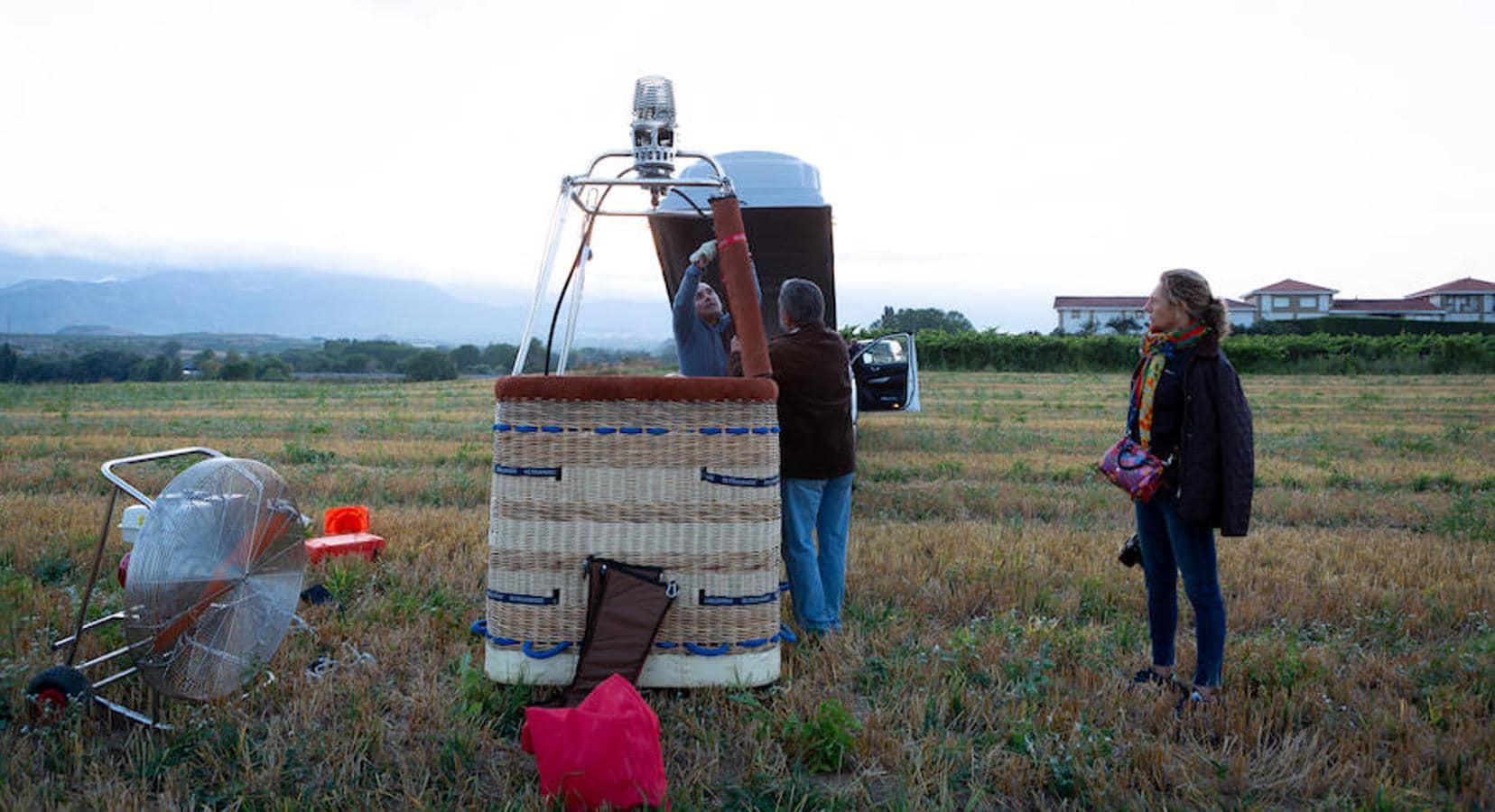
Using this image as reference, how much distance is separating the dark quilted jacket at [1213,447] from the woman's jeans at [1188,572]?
0.39ft

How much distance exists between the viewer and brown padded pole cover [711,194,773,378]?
14.2 feet

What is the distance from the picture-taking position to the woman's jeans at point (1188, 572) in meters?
4.14

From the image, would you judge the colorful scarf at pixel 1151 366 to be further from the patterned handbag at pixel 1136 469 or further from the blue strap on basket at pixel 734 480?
the blue strap on basket at pixel 734 480

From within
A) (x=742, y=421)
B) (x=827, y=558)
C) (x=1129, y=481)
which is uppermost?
(x=742, y=421)

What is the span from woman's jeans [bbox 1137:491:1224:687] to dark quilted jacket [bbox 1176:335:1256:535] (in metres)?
0.12

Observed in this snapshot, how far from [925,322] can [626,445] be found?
55205 mm

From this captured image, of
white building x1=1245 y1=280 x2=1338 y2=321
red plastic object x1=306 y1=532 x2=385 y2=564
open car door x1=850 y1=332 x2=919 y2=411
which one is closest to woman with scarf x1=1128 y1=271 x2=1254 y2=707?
red plastic object x1=306 y1=532 x2=385 y2=564

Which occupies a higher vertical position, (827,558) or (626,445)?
(626,445)

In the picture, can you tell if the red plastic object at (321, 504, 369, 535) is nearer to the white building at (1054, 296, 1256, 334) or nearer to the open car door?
the open car door

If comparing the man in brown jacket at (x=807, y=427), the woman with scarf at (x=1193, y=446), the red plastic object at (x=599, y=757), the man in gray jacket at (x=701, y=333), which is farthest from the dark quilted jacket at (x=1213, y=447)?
the man in gray jacket at (x=701, y=333)

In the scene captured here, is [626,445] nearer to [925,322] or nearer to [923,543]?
[923,543]

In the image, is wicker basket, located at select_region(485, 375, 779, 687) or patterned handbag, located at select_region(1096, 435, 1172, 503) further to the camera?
patterned handbag, located at select_region(1096, 435, 1172, 503)

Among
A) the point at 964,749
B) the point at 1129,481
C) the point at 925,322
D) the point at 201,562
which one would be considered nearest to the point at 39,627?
the point at 201,562

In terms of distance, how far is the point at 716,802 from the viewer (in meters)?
3.32
